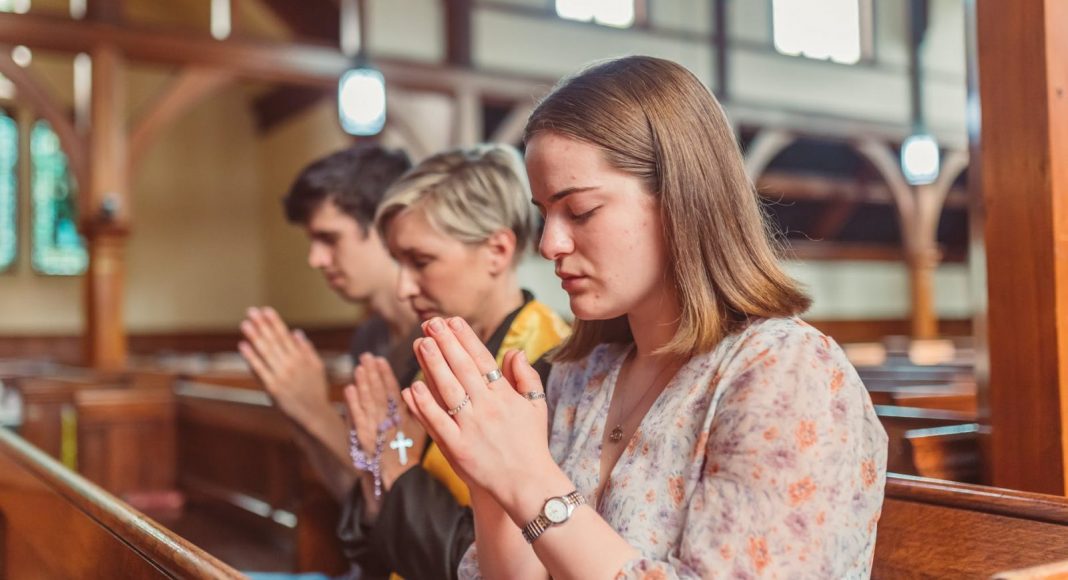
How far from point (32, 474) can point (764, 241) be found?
67.7 inches

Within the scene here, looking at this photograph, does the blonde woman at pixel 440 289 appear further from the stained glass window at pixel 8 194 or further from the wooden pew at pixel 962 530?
the stained glass window at pixel 8 194

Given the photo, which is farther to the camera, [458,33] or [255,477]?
[458,33]

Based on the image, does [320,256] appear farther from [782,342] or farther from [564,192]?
[782,342]

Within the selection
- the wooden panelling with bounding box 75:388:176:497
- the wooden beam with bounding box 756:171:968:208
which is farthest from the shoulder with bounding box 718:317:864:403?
the wooden beam with bounding box 756:171:968:208

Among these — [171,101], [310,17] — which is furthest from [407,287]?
[310,17]

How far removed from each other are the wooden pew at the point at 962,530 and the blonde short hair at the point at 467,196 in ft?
2.88

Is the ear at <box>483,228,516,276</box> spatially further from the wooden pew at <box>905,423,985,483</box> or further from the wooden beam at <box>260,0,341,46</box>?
the wooden beam at <box>260,0,341,46</box>

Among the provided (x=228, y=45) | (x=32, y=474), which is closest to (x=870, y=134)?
(x=228, y=45)

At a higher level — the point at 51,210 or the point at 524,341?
the point at 51,210

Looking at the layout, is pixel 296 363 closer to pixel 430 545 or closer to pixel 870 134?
pixel 430 545

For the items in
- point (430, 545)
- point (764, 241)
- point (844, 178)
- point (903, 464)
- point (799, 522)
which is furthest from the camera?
point (844, 178)

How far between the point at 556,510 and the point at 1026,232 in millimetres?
1031

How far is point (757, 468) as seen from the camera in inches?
43.4

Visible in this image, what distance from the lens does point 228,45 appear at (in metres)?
8.46
